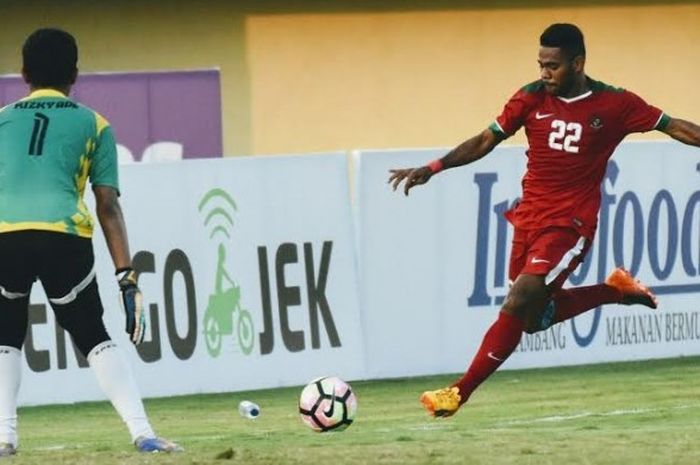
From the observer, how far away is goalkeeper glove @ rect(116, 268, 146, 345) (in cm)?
1042

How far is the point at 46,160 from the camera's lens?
410 inches

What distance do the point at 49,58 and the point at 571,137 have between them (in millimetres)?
3279

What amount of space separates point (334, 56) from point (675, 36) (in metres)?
4.46

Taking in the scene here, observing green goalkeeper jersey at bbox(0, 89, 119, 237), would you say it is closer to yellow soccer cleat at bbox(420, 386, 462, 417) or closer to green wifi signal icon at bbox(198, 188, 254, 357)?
yellow soccer cleat at bbox(420, 386, 462, 417)

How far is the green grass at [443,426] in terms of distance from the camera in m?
10.4

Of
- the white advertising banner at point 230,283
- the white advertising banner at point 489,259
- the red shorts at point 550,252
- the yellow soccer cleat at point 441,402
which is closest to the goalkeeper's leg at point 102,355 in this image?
the yellow soccer cleat at point 441,402

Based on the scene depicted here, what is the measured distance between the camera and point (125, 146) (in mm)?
25672

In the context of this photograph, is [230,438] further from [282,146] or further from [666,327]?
[282,146]

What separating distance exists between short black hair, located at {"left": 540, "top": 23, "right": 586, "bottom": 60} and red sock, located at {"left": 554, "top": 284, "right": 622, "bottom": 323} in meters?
1.55

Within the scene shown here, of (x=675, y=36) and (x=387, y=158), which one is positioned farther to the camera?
(x=675, y=36)

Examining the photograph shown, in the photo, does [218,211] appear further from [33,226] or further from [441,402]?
[33,226]

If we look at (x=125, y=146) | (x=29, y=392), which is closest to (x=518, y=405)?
(x=29, y=392)

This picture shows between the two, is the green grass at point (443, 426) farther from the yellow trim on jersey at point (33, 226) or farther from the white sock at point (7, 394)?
the yellow trim on jersey at point (33, 226)

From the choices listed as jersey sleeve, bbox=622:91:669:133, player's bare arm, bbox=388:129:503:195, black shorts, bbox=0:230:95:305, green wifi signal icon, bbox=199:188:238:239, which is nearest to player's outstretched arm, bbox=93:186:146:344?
black shorts, bbox=0:230:95:305
